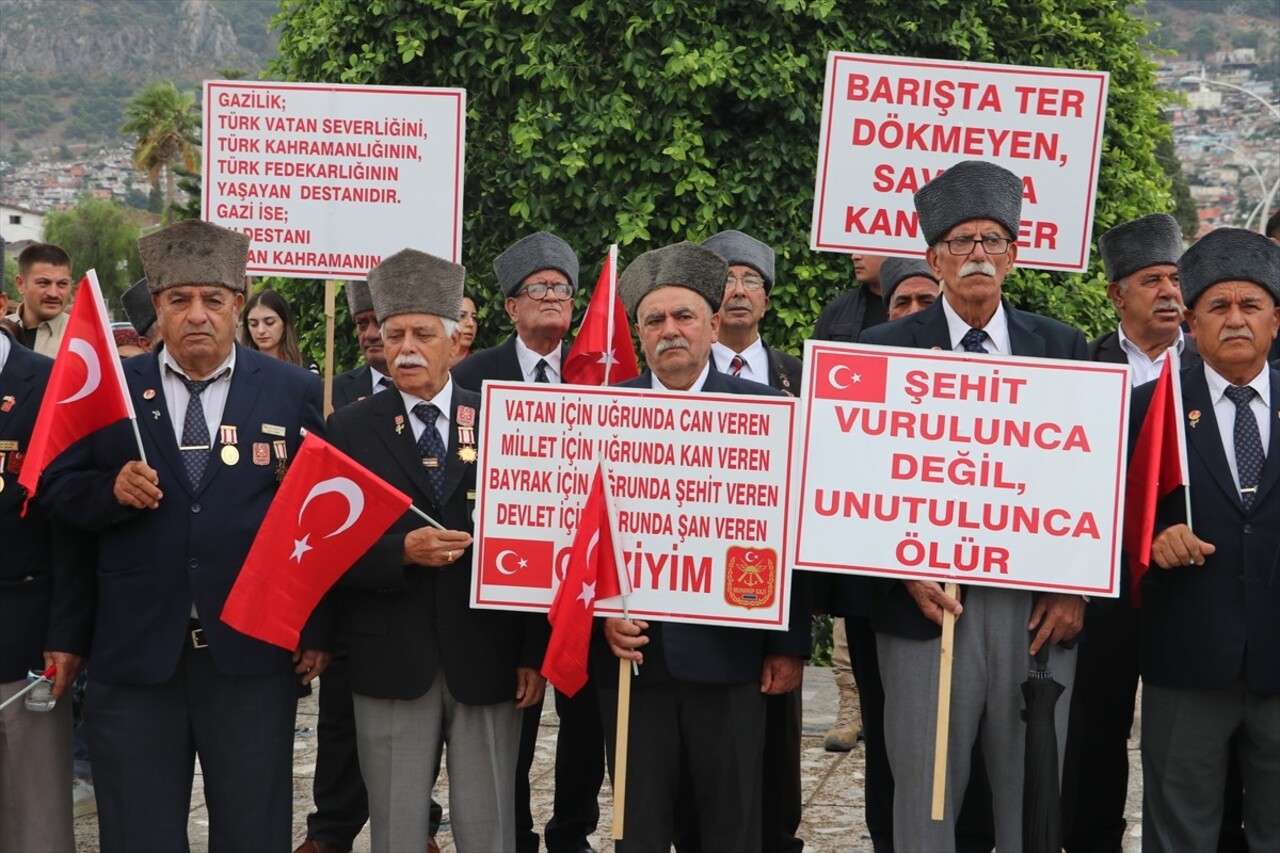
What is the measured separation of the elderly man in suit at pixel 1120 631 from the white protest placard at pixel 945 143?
1.64 feet

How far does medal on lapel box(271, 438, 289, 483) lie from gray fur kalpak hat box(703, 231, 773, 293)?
2.33 meters

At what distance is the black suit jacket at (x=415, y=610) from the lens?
5.33m

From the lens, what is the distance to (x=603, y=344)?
667 centimetres

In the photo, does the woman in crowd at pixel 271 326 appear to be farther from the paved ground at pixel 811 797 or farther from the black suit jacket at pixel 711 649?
the black suit jacket at pixel 711 649

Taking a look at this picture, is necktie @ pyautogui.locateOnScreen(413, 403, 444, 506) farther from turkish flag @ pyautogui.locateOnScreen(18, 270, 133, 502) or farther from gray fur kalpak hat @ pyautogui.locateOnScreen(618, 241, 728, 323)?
turkish flag @ pyautogui.locateOnScreen(18, 270, 133, 502)

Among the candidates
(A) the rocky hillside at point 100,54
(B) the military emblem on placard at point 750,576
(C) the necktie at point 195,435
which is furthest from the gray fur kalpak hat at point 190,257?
(A) the rocky hillside at point 100,54

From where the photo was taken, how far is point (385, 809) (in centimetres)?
539

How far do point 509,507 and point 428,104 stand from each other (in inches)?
120

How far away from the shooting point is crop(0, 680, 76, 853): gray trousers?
5.62 metres

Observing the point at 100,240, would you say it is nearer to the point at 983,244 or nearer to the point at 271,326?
the point at 271,326

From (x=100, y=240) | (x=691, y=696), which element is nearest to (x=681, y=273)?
(x=691, y=696)

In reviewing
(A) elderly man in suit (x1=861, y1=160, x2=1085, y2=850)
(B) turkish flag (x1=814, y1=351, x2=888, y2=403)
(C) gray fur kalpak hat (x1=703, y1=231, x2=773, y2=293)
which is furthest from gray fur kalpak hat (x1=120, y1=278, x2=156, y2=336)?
(A) elderly man in suit (x1=861, y1=160, x2=1085, y2=850)

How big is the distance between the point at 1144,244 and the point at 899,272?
1.13m

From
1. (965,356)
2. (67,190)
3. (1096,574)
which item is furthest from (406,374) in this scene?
(67,190)
